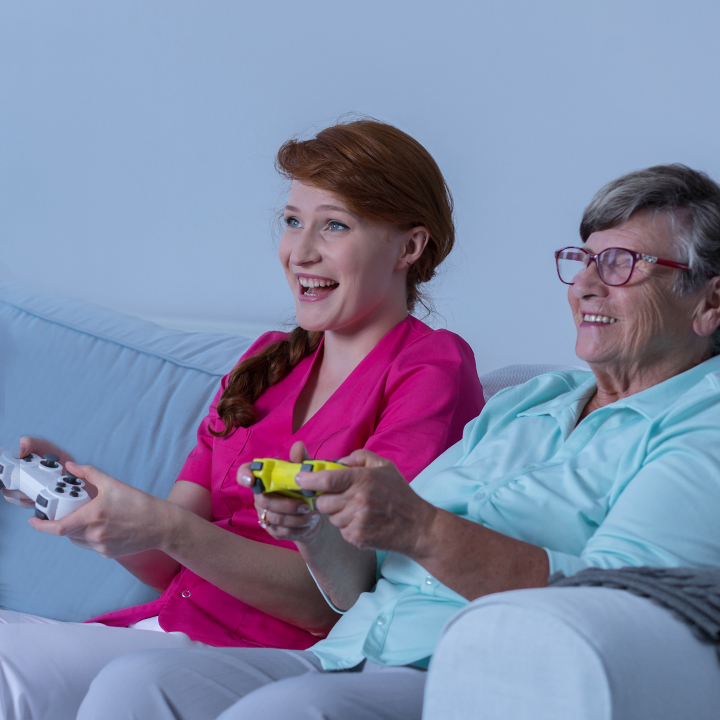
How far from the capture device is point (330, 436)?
121cm

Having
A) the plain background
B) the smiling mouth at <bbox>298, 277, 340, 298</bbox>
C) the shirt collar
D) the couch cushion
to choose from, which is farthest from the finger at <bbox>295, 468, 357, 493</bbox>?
the plain background

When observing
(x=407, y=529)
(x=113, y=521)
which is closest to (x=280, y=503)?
(x=407, y=529)

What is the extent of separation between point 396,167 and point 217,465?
0.56 metres

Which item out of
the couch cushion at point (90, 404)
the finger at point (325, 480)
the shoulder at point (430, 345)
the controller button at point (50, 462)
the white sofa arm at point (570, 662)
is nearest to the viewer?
the white sofa arm at point (570, 662)

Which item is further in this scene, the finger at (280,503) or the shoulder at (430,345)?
the shoulder at (430,345)

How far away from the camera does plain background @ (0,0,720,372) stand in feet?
6.01

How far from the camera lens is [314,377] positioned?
137cm

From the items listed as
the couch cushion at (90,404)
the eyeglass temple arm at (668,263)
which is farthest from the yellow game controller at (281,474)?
the couch cushion at (90,404)

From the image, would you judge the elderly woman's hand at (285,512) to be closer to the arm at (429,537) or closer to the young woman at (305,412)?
the arm at (429,537)

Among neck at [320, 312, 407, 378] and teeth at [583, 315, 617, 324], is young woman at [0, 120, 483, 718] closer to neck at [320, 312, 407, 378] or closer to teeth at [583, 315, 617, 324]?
neck at [320, 312, 407, 378]

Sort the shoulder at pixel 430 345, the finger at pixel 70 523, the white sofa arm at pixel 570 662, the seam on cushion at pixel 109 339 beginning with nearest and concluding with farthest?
the white sofa arm at pixel 570 662 → the finger at pixel 70 523 → the shoulder at pixel 430 345 → the seam on cushion at pixel 109 339

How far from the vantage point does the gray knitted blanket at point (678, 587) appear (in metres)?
0.70

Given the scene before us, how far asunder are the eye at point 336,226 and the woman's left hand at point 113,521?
506 millimetres

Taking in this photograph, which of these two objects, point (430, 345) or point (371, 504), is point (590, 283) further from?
point (371, 504)
